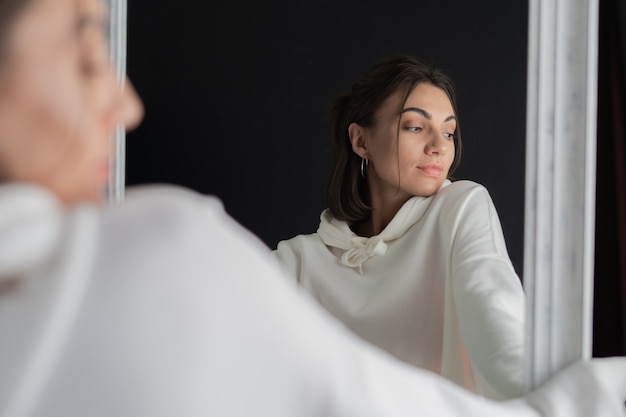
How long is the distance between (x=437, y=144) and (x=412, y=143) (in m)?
0.02

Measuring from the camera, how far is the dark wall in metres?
0.56

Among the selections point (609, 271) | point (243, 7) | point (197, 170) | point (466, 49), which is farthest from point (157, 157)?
point (609, 271)

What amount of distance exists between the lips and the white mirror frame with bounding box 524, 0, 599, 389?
7cm

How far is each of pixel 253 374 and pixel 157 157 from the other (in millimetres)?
330

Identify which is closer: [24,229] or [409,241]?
[24,229]

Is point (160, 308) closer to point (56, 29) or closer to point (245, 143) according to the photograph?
point (56, 29)

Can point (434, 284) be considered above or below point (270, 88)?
below

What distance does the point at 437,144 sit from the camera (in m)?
0.56

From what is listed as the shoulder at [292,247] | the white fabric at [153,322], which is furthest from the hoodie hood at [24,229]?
the shoulder at [292,247]

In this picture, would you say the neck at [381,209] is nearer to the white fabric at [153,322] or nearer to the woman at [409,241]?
the woman at [409,241]

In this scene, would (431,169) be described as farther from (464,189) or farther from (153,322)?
(153,322)

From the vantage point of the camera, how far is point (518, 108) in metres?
0.54

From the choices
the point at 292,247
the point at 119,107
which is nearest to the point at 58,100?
the point at 119,107

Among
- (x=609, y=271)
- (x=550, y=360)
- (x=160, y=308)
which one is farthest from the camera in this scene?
(x=609, y=271)
